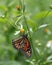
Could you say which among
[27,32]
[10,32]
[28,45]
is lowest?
[28,45]

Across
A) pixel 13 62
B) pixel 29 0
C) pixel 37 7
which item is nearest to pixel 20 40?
pixel 13 62

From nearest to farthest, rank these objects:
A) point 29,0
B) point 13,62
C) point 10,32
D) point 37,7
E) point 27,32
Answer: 1. point 27,32
2. point 13,62
3. point 10,32
4. point 29,0
5. point 37,7

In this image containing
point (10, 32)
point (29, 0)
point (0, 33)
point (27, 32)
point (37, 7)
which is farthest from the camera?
point (37, 7)

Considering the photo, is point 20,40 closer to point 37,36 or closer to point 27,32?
point 27,32

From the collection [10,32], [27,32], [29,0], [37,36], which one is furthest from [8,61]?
[29,0]

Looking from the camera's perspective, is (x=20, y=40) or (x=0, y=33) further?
(x=0, y=33)

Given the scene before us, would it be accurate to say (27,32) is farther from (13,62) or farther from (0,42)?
(0,42)

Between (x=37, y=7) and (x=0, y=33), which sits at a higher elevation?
(x=37, y=7)
